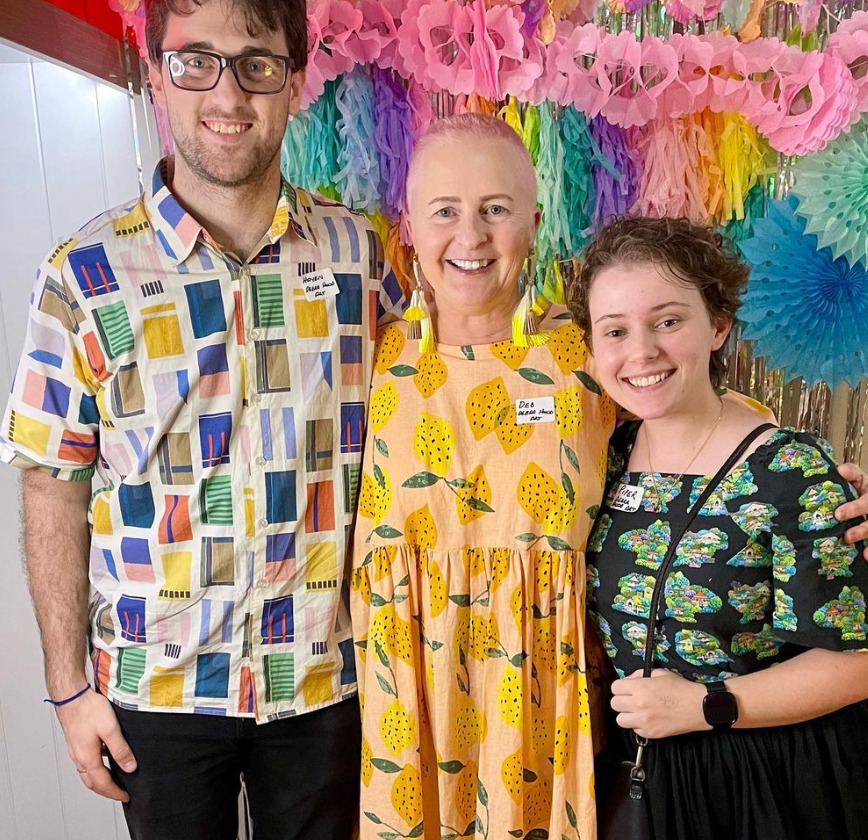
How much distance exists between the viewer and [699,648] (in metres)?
1.33

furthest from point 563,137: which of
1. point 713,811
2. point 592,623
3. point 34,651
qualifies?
point 34,651

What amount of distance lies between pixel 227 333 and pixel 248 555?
1.31 ft

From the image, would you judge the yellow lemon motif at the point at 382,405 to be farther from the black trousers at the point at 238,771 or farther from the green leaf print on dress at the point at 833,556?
the green leaf print on dress at the point at 833,556

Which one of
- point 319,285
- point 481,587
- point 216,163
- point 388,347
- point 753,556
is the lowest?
point 481,587

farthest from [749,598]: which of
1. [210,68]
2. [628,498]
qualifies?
[210,68]

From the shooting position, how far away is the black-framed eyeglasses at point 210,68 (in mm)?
1390

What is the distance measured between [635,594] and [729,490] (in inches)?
9.2

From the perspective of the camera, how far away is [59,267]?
141 cm

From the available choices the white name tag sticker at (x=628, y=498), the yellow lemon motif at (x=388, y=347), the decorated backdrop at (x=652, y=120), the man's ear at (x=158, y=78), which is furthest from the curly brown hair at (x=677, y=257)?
the man's ear at (x=158, y=78)

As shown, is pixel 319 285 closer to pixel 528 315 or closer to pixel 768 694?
pixel 528 315

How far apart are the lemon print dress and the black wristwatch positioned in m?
0.22

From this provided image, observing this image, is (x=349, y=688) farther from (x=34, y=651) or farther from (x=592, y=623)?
(x=34, y=651)

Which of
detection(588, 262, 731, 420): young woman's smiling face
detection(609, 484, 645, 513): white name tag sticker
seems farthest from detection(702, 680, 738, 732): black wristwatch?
detection(588, 262, 731, 420): young woman's smiling face

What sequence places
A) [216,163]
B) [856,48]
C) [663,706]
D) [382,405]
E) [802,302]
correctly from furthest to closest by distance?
[802,302]
[856,48]
[382,405]
[216,163]
[663,706]
